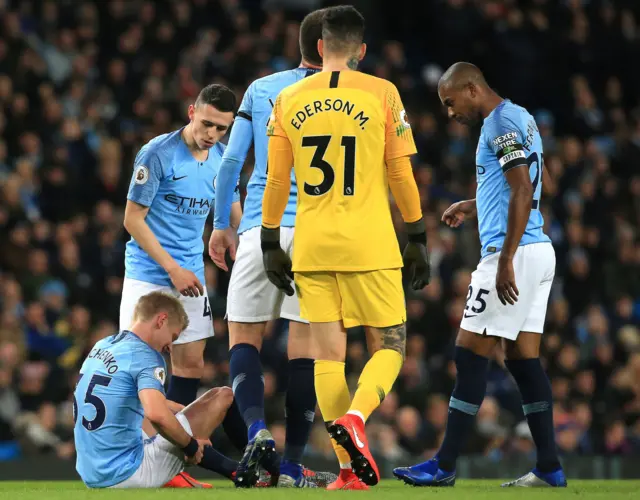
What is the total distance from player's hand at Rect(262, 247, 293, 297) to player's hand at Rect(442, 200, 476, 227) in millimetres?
1434

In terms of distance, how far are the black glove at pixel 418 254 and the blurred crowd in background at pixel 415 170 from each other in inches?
174

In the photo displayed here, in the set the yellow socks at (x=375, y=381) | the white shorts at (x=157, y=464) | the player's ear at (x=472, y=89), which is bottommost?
the white shorts at (x=157, y=464)

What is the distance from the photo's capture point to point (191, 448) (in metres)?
6.33

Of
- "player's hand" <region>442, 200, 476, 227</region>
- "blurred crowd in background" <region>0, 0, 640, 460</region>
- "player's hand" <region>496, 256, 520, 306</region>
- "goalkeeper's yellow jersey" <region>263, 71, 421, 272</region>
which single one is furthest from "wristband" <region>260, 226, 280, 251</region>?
"blurred crowd in background" <region>0, 0, 640, 460</region>

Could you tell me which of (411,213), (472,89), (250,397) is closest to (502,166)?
(472,89)

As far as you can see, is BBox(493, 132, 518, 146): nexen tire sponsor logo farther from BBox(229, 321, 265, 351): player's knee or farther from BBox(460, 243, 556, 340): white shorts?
BBox(229, 321, 265, 351): player's knee

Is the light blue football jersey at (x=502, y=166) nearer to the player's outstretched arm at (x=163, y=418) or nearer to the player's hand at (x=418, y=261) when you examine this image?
the player's hand at (x=418, y=261)

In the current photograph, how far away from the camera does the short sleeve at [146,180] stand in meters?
7.05

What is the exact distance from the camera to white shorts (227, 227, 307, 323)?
671 cm

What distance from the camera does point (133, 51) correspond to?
14.8 metres

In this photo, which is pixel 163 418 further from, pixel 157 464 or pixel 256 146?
pixel 256 146

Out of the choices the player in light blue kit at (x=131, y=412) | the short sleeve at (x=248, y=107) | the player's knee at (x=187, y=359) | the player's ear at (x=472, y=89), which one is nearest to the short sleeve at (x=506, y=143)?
the player's ear at (x=472, y=89)

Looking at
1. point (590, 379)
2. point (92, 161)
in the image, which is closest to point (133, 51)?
point (92, 161)

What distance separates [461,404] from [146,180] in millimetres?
2155
